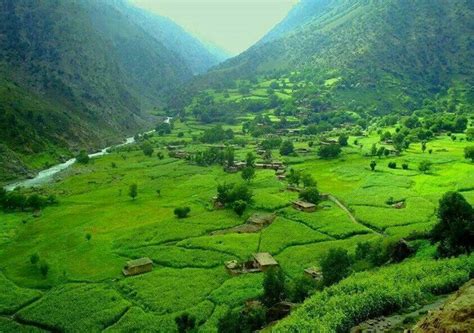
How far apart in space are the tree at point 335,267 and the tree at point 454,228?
10930 mm

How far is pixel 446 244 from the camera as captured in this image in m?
56.1

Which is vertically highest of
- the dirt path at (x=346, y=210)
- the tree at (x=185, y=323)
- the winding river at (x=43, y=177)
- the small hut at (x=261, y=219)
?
the dirt path at (x=346, y=210)

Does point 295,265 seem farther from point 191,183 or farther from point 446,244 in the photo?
point 191,183

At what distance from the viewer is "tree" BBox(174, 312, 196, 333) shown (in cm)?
5391

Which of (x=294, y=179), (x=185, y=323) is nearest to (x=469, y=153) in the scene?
(x=294, y=179)

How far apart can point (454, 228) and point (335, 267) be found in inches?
563

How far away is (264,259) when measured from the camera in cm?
7012

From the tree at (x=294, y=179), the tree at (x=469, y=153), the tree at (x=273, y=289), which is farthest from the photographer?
the tree at (x=469, y=153)

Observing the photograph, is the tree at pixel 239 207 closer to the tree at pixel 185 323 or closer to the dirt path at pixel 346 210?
the dirt path at pixel 346 210

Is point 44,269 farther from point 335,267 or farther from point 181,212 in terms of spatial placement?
point 335,267

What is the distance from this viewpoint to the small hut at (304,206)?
93438 mm

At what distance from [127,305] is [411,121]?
154 meters

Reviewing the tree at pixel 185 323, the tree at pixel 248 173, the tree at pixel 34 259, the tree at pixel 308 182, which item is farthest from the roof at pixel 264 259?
the tree at pixel 248 173

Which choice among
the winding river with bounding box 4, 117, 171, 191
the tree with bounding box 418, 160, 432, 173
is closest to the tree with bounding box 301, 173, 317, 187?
the tree with bounding box 418, 160, 432, 173
